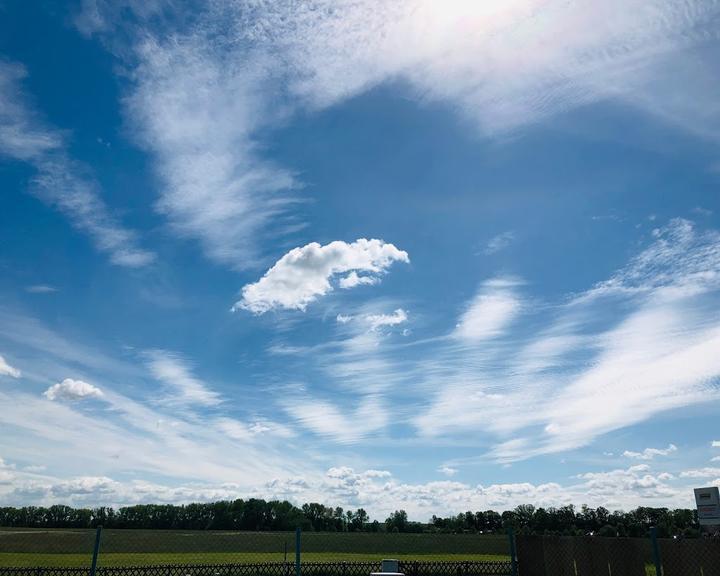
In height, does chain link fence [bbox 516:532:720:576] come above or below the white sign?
below

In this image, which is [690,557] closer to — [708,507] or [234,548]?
[708,507]

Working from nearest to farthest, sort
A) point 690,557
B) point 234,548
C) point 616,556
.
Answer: point 690,557 → point 616,556 → point 234,548

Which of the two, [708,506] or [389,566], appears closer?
[389,566]

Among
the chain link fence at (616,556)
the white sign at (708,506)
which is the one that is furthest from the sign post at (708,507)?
the chain link fence at (616,556)

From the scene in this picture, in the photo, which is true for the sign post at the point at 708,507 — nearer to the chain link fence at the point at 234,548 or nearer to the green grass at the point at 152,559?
the green grass at the point at 152,559

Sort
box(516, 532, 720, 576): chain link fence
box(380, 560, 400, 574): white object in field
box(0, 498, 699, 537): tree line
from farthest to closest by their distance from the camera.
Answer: box(0, 498, 699, 537): tree line
box(516, 532, 720, 576): chain link fence
box(380, 560, 400, 574): white object in field

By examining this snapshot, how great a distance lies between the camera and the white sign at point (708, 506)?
1220 cm

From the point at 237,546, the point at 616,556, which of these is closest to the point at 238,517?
the point at 237,546

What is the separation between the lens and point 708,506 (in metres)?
12.3

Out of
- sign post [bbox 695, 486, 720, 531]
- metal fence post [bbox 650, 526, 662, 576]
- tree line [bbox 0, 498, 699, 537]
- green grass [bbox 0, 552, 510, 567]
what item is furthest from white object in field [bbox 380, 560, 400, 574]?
tree line [bbox 0, 498, 699, 537]

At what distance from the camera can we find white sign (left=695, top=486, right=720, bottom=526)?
12.2 metres

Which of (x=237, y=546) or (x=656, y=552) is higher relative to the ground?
(x=656, y=552)

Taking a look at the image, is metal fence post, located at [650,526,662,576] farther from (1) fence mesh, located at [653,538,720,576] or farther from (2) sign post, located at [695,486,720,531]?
(2) sign post, located at [695,486,720,531]

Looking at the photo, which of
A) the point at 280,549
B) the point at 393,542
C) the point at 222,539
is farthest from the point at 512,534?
the point at 393,542
